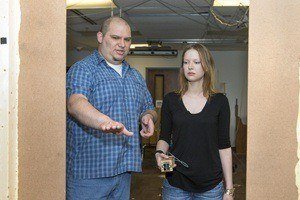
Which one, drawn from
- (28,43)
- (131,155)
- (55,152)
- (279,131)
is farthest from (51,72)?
(279,131)

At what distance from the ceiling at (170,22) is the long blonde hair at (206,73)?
6.05ft

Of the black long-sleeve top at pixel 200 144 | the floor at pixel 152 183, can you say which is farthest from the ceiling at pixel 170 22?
the black long-sleeve top at pixel 200 144

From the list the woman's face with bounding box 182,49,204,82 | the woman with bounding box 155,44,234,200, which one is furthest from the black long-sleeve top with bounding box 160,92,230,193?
the woman's face with bounding box 182,49,204,82

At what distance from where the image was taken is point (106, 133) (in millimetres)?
1269

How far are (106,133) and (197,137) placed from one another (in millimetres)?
335

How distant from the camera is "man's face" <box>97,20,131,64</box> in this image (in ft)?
4.42

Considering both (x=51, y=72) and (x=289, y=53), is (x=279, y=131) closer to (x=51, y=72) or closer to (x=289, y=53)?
(x=289, y=53)

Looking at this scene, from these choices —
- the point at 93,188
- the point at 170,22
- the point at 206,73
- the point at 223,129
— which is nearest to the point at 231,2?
the point at 170,22

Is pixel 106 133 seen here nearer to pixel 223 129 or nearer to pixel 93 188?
pixel 93 188

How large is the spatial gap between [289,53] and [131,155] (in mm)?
673

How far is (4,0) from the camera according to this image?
0.94 m

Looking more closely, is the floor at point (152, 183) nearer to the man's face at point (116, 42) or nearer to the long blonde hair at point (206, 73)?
the long blonde hair at point (206, 73)

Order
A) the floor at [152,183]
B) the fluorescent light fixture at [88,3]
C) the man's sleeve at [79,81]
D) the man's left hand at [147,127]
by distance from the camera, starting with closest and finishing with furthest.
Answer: the man's sleeve at [79,81]
the man's left hand at [147,127]
the fluorescent light fixture at [88,3]
the floor at [152,183]

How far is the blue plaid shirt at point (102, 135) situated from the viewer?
4.16 ft
